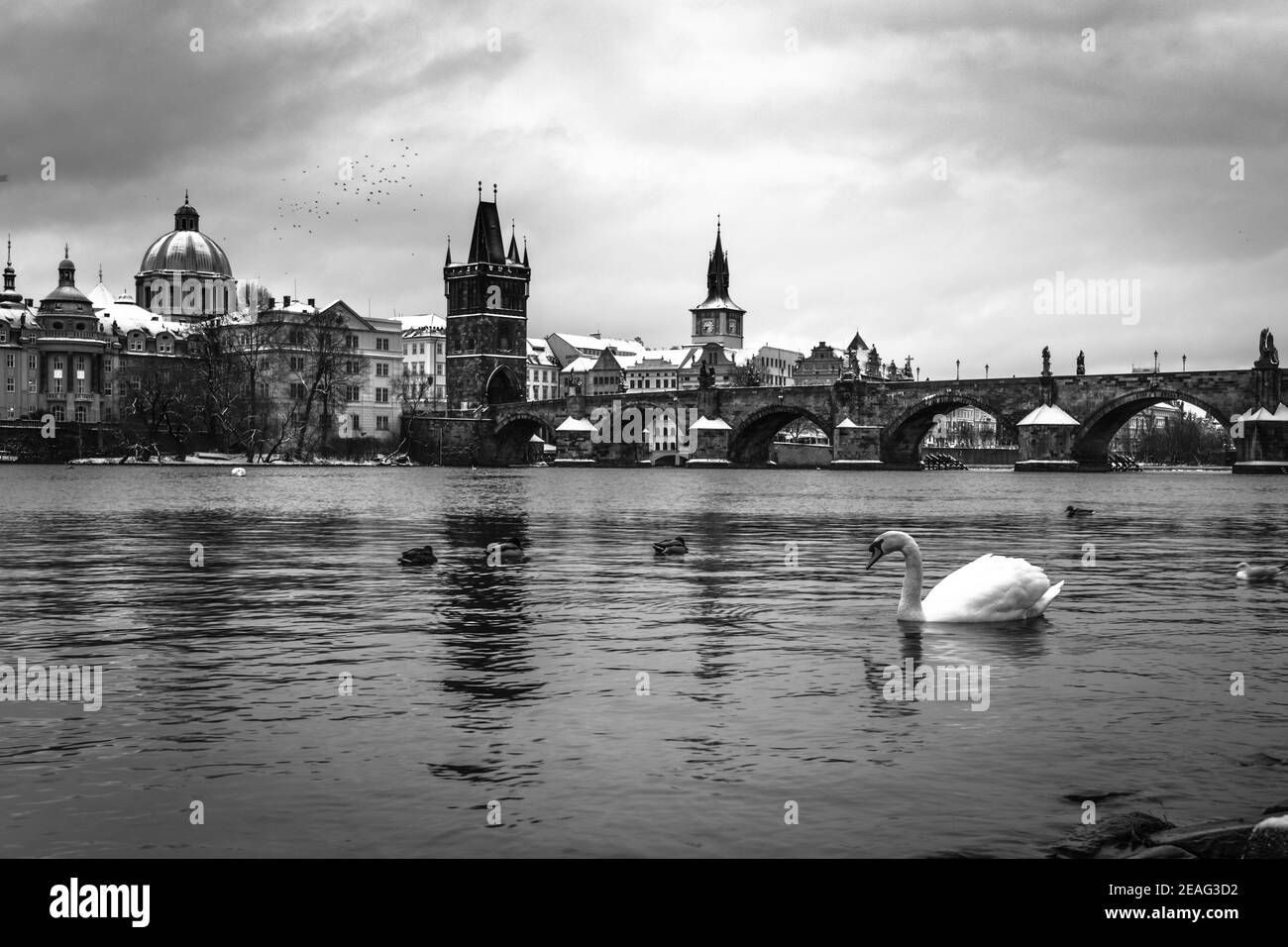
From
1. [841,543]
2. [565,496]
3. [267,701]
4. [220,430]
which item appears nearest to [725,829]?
[267,701]

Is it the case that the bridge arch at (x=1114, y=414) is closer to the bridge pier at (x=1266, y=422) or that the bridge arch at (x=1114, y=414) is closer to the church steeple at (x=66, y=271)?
the bridge pier at (x=1266, y=422)

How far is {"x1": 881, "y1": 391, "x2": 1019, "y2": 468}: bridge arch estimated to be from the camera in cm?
9856

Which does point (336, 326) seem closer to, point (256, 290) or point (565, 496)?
point (256, 290)

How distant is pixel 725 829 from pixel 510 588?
36.1ft

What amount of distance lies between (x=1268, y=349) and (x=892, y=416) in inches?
1103

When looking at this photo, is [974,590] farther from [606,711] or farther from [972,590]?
[606,711]

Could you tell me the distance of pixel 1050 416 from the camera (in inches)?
3656

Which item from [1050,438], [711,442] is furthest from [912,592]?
[711,442]

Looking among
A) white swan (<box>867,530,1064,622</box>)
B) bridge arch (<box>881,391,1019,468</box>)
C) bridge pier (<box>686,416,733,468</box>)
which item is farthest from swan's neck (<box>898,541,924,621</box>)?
bridge pier (<box>686,416,733,468</box>)

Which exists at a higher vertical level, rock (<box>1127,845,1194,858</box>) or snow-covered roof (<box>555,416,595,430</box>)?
snow-covered roof (<box>555,416,595,430</box>)

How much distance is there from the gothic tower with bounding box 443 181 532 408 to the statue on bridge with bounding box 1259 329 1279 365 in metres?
73.8

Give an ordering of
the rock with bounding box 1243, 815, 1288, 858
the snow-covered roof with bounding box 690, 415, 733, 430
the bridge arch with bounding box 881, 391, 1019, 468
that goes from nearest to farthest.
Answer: the rock with bounding box 1243, 815, 1288, 858, the bridge arch with bounding box 881, 391, 1019, 468, the snow-covered roof with bounding box 690, 415, 733, 430

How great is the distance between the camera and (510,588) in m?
17.5

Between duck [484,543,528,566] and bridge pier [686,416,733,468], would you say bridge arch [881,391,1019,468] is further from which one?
duck [484,543,528,566]
